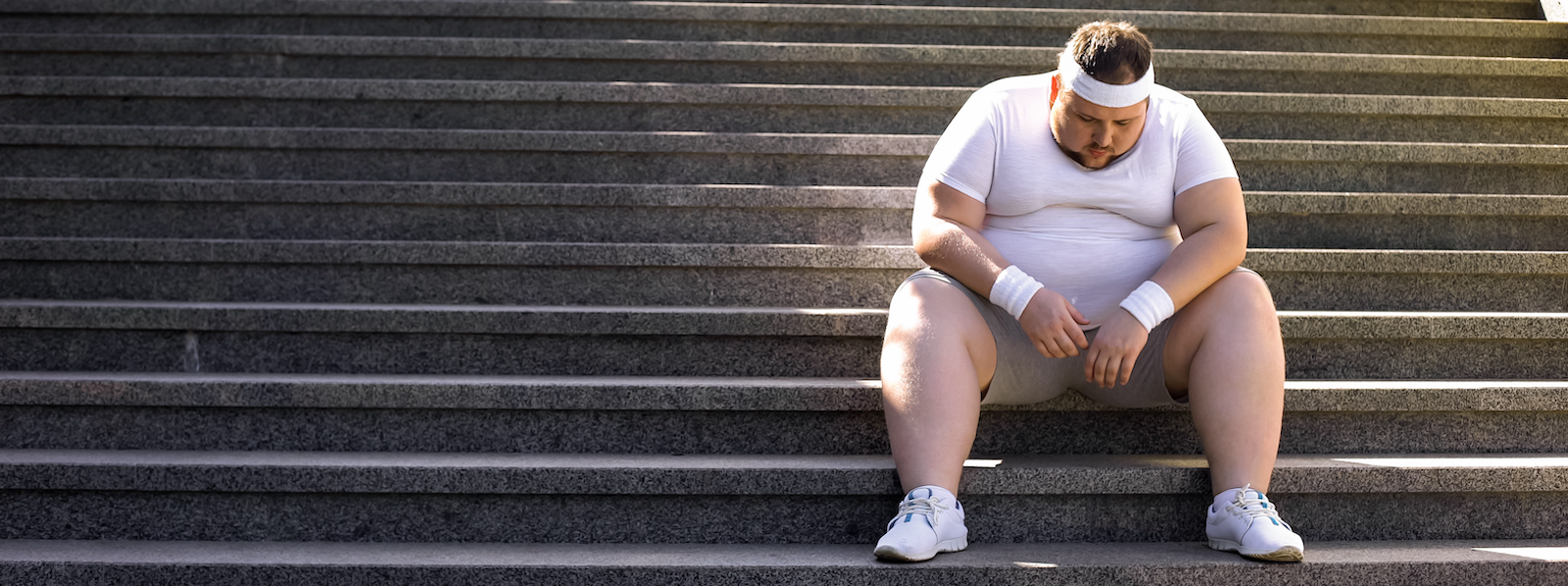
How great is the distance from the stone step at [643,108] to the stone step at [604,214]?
438 millimetres

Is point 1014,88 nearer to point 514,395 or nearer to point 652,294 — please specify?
point 652,294

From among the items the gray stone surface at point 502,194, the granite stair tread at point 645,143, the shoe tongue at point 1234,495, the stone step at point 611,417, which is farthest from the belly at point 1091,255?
the granite stair tread at point 645,143

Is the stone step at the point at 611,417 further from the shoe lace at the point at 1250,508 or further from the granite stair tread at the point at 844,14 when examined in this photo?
the granite stair tread at the point at 844,14

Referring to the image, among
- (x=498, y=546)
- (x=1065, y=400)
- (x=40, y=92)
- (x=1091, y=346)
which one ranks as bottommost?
(x=498, y=546)

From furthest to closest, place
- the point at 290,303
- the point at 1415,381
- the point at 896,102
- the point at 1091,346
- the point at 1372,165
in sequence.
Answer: the point at 896,102
the point at 1372,165
the point at 290,303
the point at 1415,381
the point at 1091,346

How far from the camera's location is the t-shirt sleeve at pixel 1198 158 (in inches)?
77.8

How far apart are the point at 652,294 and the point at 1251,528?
1335 mm

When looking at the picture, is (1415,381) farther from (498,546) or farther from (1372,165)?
(498,546)

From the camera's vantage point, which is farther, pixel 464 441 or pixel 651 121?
pixel 651 121

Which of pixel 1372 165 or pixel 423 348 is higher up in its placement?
pixel 1372 165

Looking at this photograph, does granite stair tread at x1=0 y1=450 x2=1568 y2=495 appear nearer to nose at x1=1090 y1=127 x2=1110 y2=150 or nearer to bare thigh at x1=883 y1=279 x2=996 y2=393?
bare thigh at x1=883 y1=279 x2=996 y2=393

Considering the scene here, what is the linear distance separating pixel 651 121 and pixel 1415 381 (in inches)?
77.6

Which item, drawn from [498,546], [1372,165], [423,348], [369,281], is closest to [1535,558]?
[1372,165]

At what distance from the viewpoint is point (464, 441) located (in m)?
2.13
